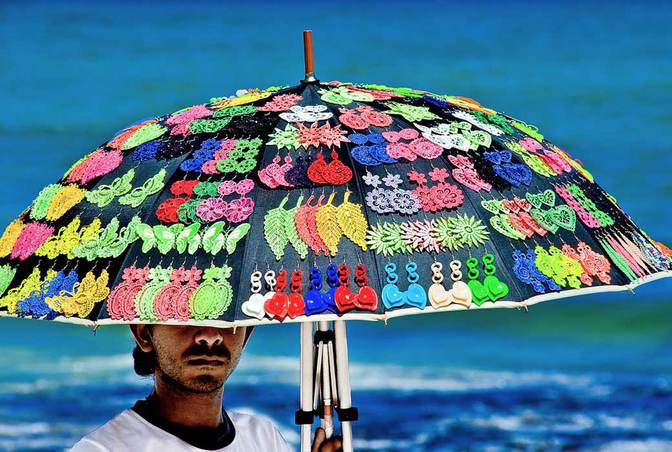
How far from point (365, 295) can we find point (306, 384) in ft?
1.94

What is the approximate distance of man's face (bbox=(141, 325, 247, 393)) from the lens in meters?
3.33

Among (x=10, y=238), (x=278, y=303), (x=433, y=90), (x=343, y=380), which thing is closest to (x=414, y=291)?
(x=278, y=303)

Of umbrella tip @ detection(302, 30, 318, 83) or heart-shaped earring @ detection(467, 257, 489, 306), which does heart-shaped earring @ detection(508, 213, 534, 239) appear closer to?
heart-shaped earring @ detection(467, 257, 489, 306)

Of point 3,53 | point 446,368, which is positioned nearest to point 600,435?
point 446,368

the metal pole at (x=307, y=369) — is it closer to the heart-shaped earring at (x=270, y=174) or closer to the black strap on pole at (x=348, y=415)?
the black strap on pole at (x=348, y=415)

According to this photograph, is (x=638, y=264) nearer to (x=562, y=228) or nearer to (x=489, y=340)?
(x=562, y=228)

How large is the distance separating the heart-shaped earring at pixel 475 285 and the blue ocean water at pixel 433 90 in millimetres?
4748

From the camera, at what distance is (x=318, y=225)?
288 centimetres

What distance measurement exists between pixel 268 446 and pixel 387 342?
5.22 metres

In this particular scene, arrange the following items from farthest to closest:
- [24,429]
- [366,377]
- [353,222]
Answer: [366,377] < [24,429] < [353,222]

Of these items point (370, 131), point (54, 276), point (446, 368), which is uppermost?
point (446, 368)

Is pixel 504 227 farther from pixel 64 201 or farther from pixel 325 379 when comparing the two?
pixel 64 201

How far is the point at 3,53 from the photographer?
1141 centimetres

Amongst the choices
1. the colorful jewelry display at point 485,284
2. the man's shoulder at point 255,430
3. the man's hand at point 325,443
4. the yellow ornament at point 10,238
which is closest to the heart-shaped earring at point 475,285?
the colorful jewelry display at point 485,284
